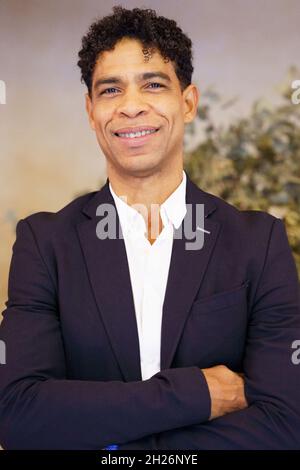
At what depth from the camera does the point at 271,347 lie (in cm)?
173

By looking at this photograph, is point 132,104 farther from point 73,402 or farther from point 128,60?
point 73,402

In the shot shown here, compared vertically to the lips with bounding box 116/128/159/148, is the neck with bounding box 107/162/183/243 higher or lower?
lower

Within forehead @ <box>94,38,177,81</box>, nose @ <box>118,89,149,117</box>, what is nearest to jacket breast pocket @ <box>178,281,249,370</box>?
nose @ <box>118,89,149,117</box>

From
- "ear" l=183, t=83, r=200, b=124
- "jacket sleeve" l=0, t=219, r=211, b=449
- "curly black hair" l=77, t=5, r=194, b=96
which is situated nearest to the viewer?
"jacket sleeve" l=0, t=219, r=211, b=449

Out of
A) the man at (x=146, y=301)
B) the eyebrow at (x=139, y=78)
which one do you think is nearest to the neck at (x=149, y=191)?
the man at (x=146, y=301)

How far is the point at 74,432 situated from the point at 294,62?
2.67 meters

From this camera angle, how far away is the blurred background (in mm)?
3646

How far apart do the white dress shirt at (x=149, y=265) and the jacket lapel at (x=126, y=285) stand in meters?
0.03

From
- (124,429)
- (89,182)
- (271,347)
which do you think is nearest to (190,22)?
(89,182)

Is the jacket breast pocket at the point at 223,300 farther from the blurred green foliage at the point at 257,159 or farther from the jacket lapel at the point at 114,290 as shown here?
the blurred green foliage at the point at 257,159

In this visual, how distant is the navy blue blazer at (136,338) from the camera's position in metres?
1.62

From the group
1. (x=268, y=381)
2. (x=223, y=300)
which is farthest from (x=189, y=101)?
(x=268, y=381)

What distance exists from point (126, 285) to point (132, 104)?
492mm

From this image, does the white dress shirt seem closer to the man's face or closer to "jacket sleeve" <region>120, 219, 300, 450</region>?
the man's face
